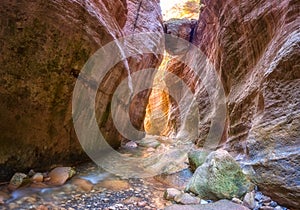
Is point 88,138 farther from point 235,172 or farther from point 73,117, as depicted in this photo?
point 235,172

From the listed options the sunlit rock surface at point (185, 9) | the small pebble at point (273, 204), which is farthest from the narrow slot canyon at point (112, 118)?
the sunlit rock surface at point (185, 9)

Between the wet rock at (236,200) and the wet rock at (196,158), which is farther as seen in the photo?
the wet rock at (196,158)

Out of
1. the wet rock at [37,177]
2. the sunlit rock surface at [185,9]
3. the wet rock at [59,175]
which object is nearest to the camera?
the wet rock at [37,177]

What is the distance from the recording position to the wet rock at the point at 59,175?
4161 mm

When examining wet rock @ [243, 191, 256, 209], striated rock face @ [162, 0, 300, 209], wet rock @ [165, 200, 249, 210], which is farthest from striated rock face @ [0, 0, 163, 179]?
wet rock @ [243, 191, 256, 209]

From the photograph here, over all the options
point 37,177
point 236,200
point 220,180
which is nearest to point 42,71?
point 37,177

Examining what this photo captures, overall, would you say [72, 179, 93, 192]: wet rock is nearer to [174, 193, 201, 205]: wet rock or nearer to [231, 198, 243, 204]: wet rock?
[174, 193, 201, 205]: wet rock

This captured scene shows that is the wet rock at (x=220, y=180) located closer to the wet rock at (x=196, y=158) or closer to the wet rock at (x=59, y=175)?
the wet rock at (x=196, y=158)

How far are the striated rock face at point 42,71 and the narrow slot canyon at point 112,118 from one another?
17mm

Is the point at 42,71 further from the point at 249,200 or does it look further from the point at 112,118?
the point at 249,200

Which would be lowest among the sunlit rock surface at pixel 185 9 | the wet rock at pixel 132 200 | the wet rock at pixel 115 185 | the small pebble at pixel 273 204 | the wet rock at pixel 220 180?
the wet rock at pixel 132 200

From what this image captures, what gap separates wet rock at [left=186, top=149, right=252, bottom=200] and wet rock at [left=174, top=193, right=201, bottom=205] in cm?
17

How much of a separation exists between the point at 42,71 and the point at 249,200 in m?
3.88

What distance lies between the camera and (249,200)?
3.35 meters
